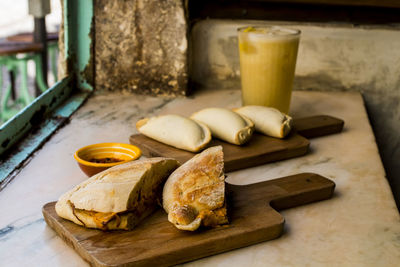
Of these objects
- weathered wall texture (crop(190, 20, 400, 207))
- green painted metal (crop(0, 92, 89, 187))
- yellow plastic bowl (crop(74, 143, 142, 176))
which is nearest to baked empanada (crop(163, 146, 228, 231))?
yellow plastic bowl (crop(74, 143, 142, 176))

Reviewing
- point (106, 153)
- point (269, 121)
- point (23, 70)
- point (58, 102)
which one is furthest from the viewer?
point (23, 70)

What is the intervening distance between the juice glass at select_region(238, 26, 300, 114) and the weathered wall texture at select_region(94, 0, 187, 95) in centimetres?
34

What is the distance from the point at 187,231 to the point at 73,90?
115 centimetres

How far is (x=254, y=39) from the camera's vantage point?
1.42 m

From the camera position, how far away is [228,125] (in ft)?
4.16

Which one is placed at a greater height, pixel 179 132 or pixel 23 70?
pixel 179 132

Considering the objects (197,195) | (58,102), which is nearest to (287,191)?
(197,195)

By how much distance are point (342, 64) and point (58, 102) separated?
3.76 ft

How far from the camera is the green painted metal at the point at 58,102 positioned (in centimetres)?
123

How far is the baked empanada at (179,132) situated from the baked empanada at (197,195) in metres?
0.28

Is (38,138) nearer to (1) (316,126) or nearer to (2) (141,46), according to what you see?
(2) (141,46)

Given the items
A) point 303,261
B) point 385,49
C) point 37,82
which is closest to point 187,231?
point 303,261

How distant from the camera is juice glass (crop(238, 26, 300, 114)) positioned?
4.62 ft

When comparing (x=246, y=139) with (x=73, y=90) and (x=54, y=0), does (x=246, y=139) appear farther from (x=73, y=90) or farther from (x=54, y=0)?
(x=54, y=0)
